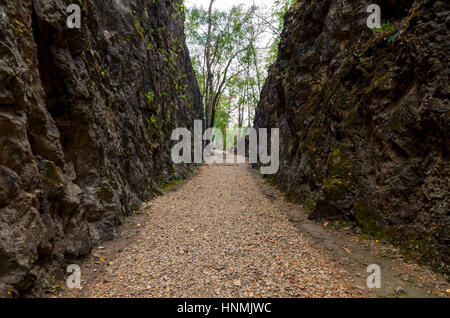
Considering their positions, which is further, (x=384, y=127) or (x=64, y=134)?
(x=384, y=127)

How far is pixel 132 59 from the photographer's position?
8.89 m

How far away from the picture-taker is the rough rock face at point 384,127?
13.3 ft

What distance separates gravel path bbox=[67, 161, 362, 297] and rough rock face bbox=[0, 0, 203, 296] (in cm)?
93

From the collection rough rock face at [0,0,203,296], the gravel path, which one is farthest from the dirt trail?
rough rock face at [0,0,203,296]

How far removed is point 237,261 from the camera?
453 cm

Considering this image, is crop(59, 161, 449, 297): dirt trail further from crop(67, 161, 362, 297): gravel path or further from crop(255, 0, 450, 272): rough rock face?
crop(255, 0, 450, 272): rough rock face

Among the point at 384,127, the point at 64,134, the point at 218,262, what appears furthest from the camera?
the point at 384,127

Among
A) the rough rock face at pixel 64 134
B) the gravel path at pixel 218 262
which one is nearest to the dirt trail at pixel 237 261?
the gravel path at pixel 218 262

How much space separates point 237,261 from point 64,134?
4.60m

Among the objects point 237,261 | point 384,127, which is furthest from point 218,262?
point 384,127

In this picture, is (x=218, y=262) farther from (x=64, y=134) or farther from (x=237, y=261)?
(x=64, y=134)

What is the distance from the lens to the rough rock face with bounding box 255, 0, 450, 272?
404 cm

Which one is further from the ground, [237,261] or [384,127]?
[384,127]
